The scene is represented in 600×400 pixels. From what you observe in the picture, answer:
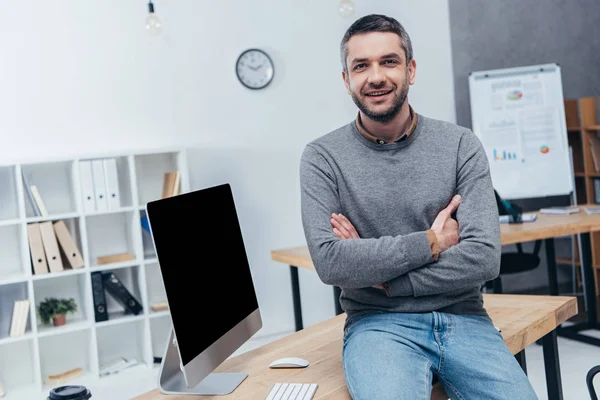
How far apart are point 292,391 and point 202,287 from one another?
34cm

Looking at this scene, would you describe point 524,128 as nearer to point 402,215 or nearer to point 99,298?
point 99,298

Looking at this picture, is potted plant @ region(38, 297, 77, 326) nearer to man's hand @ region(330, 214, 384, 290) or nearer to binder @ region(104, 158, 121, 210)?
binder @ region(104, 158, 121, 210)

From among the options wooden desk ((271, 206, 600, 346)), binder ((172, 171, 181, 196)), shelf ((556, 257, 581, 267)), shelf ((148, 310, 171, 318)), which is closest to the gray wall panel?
shelf ((556, 257, 581, 267))

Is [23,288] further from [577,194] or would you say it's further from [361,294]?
[577,194]

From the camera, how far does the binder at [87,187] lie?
14.0 feet

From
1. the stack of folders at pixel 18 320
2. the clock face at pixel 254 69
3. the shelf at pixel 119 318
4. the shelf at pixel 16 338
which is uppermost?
the clock face at pixel 254 69

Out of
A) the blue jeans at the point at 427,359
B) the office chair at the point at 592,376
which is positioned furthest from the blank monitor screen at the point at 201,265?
the office chair at the point at 592,376

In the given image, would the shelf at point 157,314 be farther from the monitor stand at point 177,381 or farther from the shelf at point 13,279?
the monitor stand at point 177,381

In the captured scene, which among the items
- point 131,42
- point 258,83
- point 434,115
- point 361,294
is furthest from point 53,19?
point 361,294

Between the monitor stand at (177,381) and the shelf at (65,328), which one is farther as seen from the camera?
the shelf at (65,328)

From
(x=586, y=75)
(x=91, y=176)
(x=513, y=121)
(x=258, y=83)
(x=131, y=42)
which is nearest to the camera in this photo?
(x=91, y=176)

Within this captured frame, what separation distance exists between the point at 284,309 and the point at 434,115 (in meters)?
1.96

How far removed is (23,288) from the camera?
14.3ft

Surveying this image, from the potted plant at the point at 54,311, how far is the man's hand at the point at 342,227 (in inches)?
113
